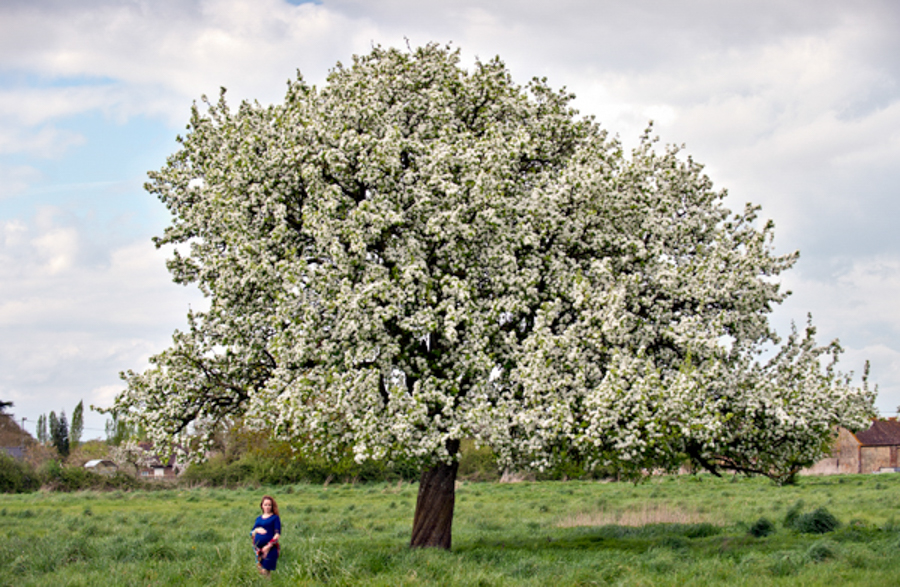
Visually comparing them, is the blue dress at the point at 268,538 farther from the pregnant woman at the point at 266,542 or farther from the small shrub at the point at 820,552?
the small shrub at the point at 820,552

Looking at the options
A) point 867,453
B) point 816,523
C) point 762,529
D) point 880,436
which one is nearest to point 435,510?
point 762,529

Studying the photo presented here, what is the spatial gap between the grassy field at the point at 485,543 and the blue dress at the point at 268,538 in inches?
11.6

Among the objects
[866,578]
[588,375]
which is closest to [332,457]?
[588,375]

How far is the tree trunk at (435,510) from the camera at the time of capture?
2014 centimetres

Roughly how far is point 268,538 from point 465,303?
711 cm

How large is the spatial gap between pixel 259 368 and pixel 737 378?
13.8 meters

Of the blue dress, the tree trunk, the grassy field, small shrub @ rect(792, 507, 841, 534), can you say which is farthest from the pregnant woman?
small shrub @ rect(792, 507, 841, 534)

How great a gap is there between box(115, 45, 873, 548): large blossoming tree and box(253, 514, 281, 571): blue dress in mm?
2666

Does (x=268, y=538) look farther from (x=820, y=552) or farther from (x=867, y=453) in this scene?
(x=867, y=453)

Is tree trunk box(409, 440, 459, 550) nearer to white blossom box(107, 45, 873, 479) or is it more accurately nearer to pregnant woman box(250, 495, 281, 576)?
white blossom box(107, 45, 873, 479)

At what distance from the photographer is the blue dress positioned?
15.1 metres

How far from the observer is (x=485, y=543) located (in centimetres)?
2322

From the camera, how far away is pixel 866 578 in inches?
545

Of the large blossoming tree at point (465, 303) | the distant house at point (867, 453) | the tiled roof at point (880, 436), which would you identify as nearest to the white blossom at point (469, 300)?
the large blossoming tree at point (465, 303)
